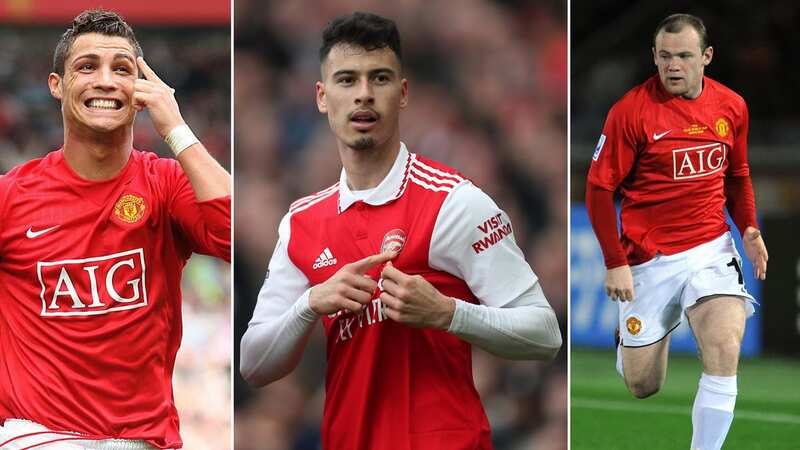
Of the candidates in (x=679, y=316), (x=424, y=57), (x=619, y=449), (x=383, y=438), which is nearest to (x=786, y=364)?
(x=619, y=449)

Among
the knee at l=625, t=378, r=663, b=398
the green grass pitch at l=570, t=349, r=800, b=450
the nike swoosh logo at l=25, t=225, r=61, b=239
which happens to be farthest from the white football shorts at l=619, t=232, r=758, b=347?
the nike swoosh logo at l=25, t=225, r=61, b=239

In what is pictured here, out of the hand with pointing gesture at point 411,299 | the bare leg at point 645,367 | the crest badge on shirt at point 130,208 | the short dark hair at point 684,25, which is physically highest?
the short dark hair at point 684,25

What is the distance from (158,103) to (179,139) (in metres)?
0.13

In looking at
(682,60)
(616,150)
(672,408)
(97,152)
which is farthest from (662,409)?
(97,152)

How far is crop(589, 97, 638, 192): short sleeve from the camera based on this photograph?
14.8 ft

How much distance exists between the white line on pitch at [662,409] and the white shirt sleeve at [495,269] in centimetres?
378

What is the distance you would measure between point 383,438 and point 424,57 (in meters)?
2.01

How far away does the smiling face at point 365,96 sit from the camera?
3373mm

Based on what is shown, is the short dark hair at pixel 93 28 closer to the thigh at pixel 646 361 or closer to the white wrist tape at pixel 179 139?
the white wrist tape at pixel 179 139

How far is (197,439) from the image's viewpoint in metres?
6.88

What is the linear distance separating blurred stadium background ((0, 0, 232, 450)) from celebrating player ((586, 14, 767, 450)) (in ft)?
9.13

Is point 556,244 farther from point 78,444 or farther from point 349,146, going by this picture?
point 78,444

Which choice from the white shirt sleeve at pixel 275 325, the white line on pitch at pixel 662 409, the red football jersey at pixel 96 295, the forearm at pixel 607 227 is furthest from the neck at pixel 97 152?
the white line on pitch at pixel 662 409

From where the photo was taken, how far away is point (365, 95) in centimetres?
337
